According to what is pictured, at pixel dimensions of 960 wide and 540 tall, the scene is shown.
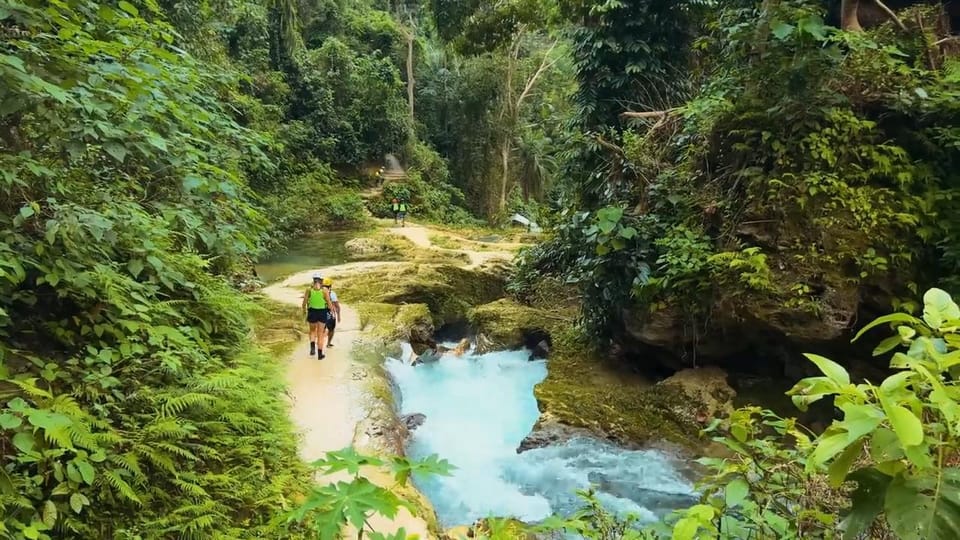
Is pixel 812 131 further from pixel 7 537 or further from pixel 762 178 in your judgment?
pixel 7 537

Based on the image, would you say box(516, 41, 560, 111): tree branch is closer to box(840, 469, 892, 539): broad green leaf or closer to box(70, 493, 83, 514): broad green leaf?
box(70, 493, 83, 514): broad green leaf

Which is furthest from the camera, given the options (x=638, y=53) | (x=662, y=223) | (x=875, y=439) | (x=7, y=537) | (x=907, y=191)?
(x=638, y=53)

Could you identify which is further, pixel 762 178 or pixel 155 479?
pixel 762 178

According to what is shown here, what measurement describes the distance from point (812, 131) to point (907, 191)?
1101 millimetres

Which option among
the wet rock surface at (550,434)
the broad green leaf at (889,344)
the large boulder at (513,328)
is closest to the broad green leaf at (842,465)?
the broad green leaf at (889,344)

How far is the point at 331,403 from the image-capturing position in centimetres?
629

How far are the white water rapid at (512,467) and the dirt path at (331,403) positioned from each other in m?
0.70

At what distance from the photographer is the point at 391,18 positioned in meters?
28.1

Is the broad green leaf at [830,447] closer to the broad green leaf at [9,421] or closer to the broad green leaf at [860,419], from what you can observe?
the broad green leaf at [860,419]

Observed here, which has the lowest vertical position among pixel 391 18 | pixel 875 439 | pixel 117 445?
pixel 117 445

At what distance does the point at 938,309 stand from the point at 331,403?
579 cm

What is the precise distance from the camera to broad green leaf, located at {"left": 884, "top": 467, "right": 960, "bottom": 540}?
1276 millimetres

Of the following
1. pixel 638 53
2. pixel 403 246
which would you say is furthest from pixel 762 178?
pixel 403 246

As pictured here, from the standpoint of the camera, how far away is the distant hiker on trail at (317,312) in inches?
293
